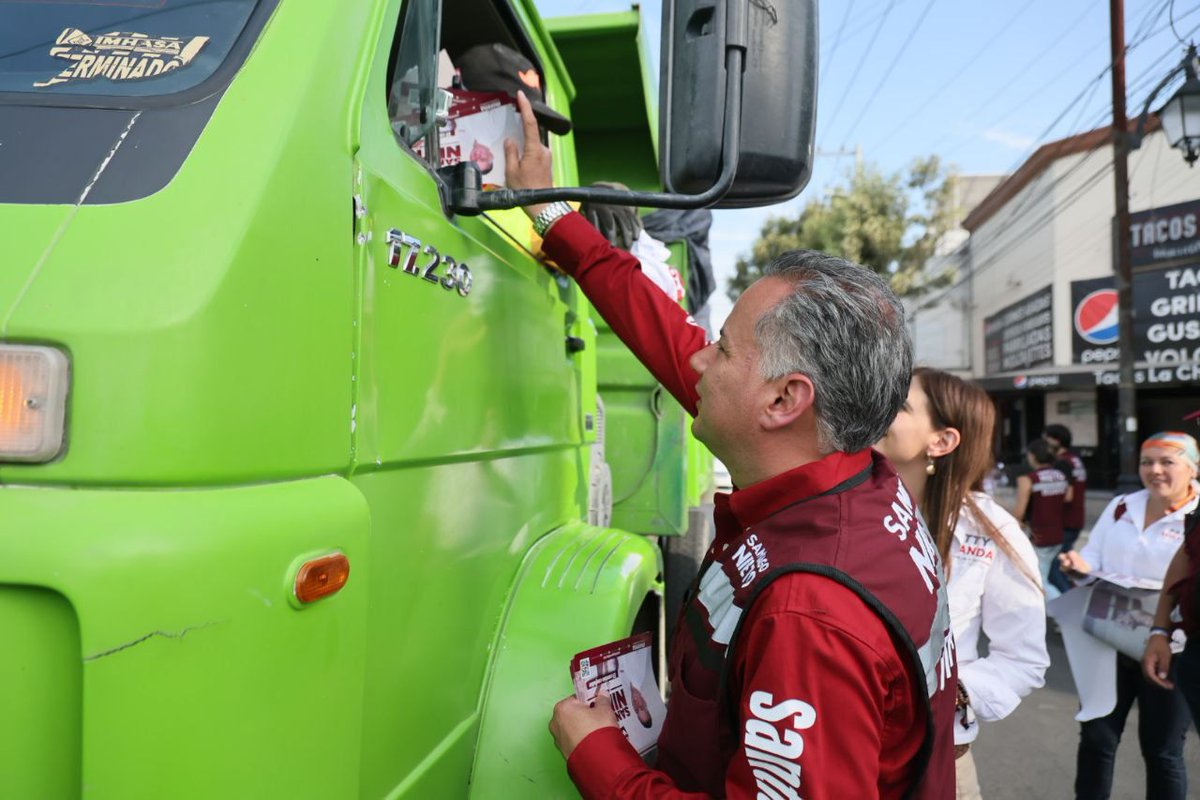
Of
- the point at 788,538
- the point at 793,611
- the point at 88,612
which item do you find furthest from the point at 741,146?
the point at 88,612

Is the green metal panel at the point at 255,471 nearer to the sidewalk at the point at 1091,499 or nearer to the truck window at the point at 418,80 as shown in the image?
the truck window at the point at 418,80

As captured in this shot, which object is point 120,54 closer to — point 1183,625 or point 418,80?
point 418,80

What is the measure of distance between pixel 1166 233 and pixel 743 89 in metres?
17.8

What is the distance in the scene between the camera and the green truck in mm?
935

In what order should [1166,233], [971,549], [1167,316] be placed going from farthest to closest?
[1167,316]
[1166,233]
[971,549]

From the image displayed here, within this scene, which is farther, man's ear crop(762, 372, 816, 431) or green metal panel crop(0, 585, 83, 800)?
man's ear crop(762, 372, 816, 431)

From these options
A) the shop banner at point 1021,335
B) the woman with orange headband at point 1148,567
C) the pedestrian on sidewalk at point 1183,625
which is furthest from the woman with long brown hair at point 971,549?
the shop banner at point 1021,335

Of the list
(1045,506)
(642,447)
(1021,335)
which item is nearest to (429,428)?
(642,447)

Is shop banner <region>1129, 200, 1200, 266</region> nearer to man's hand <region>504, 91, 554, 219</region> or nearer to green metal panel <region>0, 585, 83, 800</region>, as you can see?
man's hand <region>504, 91, 554, 219</region>

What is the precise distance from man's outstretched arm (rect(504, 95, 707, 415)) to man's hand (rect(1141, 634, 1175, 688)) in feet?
7.27

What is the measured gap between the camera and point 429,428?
144cm

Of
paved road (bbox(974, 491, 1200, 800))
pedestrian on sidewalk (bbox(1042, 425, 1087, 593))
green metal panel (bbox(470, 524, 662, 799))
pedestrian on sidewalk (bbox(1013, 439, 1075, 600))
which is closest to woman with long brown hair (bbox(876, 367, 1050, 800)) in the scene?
green metal panel (bbox(470, 524, 662, 799))

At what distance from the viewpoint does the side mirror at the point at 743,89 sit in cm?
157

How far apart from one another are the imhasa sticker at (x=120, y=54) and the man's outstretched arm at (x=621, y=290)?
0.96m
